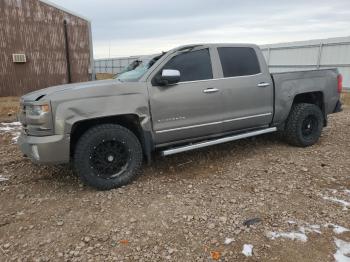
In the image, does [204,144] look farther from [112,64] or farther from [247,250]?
[112,64]

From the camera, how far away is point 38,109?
362 cm

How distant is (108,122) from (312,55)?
15.3 m

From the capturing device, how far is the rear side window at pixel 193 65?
4.39 m

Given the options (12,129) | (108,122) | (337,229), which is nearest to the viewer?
(337,229)

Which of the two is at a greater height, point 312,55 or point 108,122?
point 312,55

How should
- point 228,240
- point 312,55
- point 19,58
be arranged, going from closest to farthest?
1. point 228,240
2. point 19,58
3. point 312,55

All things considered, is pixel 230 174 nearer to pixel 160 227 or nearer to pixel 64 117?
pixel 160 227

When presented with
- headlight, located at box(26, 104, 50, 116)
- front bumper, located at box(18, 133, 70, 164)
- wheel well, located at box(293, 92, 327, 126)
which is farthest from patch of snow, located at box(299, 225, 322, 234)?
wheel well, located at box(293, 92, 327, 126)

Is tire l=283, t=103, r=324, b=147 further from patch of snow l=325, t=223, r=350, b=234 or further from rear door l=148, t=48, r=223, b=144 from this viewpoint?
patch of snow l=325, t=223, r=350, b=234

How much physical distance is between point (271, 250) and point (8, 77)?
45.5 feet

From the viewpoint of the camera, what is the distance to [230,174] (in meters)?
4.53

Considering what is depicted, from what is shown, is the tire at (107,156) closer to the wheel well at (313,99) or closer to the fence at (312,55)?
the wheel well at (313,99)

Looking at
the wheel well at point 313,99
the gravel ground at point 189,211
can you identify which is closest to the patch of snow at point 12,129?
the gravel ground at point 189,211

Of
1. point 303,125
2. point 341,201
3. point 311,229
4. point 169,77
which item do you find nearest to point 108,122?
point 169,77
